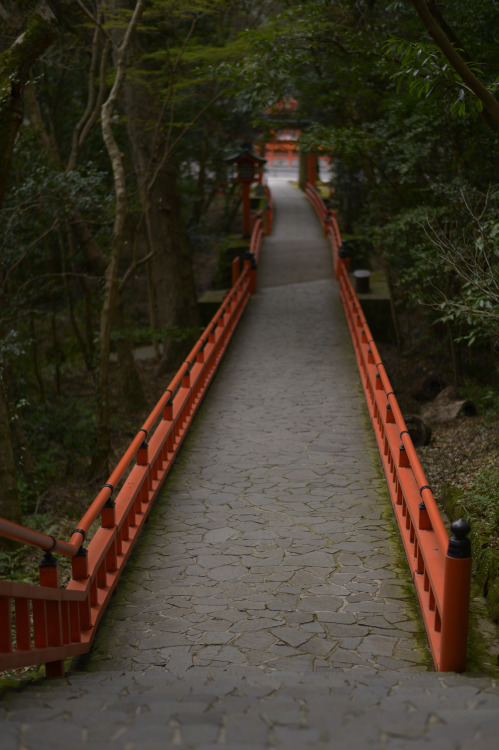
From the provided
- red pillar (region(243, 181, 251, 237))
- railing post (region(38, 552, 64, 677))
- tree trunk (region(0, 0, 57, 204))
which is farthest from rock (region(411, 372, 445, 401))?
railing post (region(38, 552, 64, 677))

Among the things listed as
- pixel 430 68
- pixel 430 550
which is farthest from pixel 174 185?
pixel 430 550

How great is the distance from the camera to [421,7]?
21.2ft

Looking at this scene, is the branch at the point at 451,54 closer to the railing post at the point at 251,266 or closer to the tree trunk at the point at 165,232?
the tree trunk at the point at 165,232

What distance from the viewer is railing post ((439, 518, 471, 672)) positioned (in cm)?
477

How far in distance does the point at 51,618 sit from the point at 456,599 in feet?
9.00

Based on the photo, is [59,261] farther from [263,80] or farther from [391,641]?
[391,641]

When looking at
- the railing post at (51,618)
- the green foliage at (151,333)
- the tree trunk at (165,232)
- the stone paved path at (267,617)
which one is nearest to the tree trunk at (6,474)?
the stone paved path at (267,617)

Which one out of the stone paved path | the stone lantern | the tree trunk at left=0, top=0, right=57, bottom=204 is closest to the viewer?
the stone paved path

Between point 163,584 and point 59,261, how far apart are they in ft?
54.2

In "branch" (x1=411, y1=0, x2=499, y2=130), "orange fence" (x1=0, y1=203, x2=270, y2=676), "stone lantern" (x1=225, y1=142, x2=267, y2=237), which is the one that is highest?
"branch" (x1=411, y1=0, x2=499, y2=130)

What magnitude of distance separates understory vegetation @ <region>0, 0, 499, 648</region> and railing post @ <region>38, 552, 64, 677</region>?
3737mm

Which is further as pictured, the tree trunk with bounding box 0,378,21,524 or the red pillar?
the red pillar

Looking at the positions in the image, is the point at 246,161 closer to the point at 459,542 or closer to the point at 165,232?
the point at 165,232

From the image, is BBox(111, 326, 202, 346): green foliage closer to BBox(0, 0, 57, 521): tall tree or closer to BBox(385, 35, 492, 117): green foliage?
BBox(0, 0, 57, 521): tall tree
